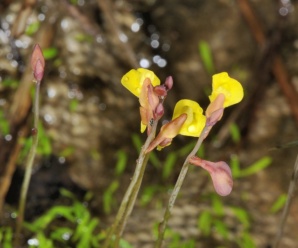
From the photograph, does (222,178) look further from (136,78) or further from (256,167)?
(256,167)

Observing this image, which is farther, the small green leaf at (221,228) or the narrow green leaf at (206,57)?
the narrow green leaf at (206,57)

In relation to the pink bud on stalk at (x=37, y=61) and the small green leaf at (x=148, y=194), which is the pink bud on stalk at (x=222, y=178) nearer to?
the pink bud on stalk at (x=37, y=61)

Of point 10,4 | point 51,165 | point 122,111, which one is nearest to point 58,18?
point 10,4

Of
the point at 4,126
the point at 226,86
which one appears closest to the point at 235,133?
the point at 4,126

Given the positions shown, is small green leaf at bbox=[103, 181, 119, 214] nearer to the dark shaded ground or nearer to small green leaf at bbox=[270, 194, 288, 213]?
the dark shaded ground

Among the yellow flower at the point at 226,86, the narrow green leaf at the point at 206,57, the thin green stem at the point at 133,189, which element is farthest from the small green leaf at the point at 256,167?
the yellow flower at the point at 226,86

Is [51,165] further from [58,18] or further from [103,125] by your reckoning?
[58,18]
